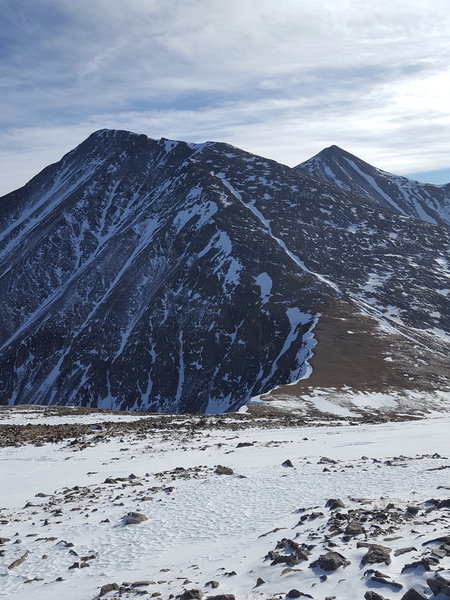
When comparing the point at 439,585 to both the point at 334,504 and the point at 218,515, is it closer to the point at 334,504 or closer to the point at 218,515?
the point at 334,504

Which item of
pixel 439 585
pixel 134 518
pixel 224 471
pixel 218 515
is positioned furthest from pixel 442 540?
pixel 224 471

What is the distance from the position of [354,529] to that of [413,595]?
3.27 meters

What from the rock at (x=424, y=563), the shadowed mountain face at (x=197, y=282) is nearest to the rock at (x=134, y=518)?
the rock at (x=424, y=563)

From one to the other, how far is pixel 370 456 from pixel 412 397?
45.6 metres

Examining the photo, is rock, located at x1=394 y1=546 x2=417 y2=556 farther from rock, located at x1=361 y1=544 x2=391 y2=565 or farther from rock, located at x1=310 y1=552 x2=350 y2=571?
rock, located at x1=310 y1=552 x2=350 y2=571

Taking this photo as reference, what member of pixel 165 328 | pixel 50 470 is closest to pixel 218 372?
pixel 165 328

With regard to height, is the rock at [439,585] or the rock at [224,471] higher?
the rock at [439,585]

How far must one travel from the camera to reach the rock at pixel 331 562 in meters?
9.78

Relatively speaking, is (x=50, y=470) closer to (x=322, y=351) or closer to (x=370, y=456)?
(x=370, y=456)

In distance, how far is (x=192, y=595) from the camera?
9367 millimetres

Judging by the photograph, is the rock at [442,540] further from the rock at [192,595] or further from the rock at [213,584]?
the rock at [192,595]

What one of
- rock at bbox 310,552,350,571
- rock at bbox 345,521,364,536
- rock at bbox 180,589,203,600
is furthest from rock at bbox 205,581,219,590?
rock at bbox 345,521,364,536

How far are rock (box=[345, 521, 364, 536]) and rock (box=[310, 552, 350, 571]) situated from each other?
4.18 feet

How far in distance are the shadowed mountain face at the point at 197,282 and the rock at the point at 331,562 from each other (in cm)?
6203
